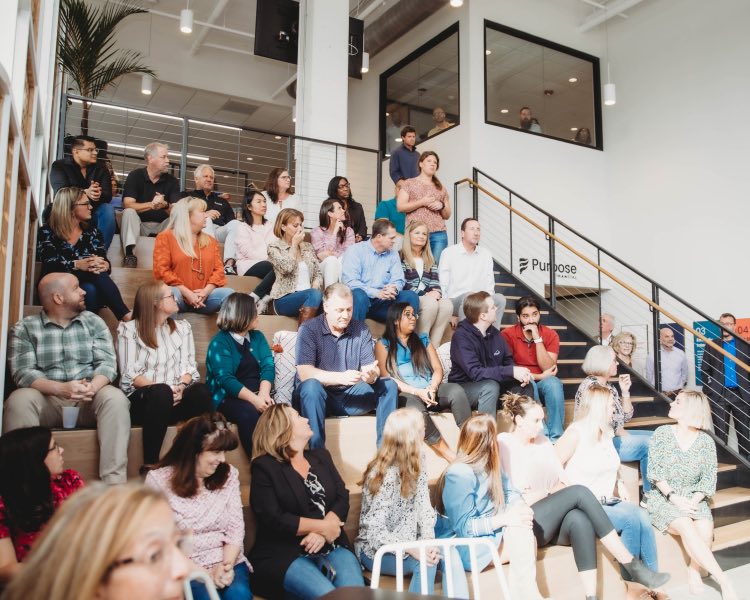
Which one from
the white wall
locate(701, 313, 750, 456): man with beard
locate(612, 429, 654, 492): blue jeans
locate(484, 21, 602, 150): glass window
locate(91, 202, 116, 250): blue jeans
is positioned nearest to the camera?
locate(612, 429, 654, 492): blue jeans

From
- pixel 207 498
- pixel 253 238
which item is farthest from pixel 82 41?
pixel 207 498

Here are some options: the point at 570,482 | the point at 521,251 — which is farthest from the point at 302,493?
the point at 521,251

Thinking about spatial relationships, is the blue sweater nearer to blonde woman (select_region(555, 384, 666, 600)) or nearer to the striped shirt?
the striped shirt

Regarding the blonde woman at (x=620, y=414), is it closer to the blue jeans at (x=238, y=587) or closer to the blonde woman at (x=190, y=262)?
the blue jeans at (x=238, y=587)

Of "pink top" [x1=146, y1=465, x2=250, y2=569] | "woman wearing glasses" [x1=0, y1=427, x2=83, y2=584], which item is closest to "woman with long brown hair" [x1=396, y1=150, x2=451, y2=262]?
"pink top" [x1=146, y1=465, x2=250, y2=569]

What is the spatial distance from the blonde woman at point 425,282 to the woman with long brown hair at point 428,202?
43 centimetres

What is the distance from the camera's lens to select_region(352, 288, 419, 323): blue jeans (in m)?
4.45

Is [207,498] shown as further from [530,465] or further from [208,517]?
[530,465]

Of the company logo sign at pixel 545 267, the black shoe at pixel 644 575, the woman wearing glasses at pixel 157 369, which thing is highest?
A: the company logo sign at pixel 545 267

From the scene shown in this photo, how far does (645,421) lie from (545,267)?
333cm

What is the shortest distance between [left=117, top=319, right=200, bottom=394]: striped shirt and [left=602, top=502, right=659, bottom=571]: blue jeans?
2.51 meters

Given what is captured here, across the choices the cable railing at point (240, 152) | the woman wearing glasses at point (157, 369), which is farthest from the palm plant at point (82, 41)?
the woman wearing glasses at point (157, 369)

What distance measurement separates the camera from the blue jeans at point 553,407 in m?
4.31

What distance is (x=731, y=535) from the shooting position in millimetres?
4137
